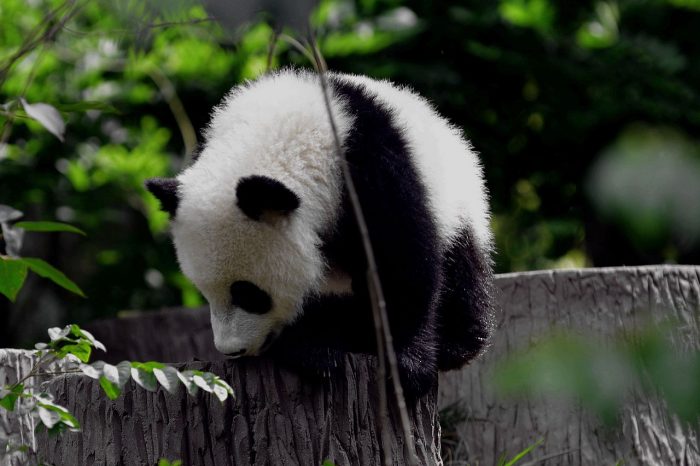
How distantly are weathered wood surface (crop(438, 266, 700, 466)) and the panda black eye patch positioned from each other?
170 cm

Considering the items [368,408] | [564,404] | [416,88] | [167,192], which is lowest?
[564,404]

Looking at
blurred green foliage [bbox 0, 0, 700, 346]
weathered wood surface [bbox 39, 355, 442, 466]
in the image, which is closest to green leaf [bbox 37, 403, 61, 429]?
weathered wood surface [bbox 39, 355, 442, 466]

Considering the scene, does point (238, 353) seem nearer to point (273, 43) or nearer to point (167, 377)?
point (167, 377)

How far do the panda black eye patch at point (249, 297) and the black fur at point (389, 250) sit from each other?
13 cm

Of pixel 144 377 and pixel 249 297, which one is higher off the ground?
pixel 144 377

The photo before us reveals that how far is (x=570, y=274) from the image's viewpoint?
4414 millimetres

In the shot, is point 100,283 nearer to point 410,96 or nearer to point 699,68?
point 410,96

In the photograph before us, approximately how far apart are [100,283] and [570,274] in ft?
11.3

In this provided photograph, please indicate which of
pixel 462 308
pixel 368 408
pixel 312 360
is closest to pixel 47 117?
pixel 312 360

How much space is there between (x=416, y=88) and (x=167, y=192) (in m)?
3.21

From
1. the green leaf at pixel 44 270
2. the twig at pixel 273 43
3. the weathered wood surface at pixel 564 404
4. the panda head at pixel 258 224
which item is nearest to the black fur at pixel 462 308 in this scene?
the panda head at pixel 258 224

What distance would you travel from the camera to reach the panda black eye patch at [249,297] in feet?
9.06

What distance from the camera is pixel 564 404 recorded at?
4.19m

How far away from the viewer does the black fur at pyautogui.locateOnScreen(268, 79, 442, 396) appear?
2719 mm
